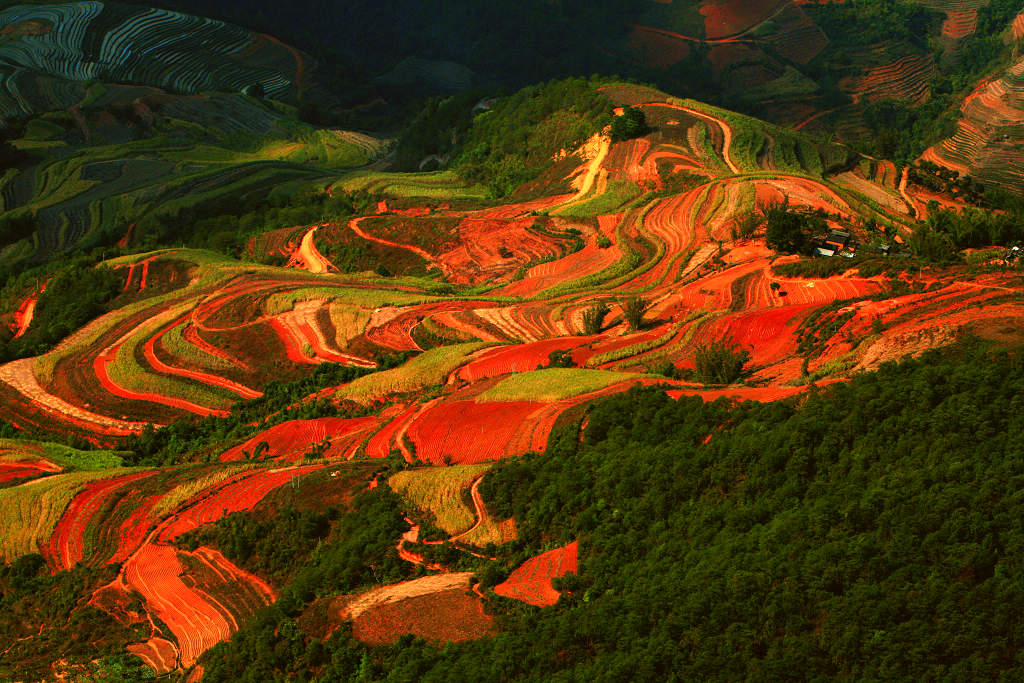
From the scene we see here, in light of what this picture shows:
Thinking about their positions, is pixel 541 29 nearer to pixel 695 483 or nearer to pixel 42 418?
pixel 42 418

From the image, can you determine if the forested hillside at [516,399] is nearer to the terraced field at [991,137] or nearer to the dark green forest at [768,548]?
the dark green forest at [768,548]

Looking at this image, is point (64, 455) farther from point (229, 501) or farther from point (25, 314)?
point (25, 314)

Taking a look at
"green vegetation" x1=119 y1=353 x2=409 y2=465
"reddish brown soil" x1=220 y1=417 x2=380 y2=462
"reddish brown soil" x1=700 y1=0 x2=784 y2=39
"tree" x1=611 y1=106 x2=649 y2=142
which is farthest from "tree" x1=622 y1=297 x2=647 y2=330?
"reddish brown soil" x1=700 y1=0 x2=784 y2=39

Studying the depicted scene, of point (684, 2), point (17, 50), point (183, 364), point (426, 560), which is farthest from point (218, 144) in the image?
point (426, 560)

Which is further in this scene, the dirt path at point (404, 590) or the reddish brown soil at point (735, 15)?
the reddish brown soil at point (735, 15)

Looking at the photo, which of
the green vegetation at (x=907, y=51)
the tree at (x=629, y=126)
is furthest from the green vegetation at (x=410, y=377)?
the green vegetation at (x=907, y=51)

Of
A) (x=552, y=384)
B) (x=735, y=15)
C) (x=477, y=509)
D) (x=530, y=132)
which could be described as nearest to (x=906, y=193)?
(x=530, y=132)
